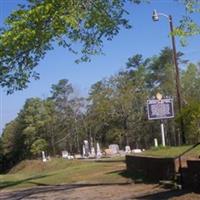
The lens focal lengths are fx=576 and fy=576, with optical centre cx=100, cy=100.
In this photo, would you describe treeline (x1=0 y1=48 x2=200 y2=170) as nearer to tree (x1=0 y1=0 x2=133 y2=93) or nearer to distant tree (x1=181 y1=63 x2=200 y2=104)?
distant tree (x1=181 y1=63 x2=200 y2=104)

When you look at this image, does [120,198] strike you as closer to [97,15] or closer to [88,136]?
[97,15]

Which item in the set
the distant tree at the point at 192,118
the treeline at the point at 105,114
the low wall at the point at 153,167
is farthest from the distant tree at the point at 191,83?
the low wall at the point at 153,167

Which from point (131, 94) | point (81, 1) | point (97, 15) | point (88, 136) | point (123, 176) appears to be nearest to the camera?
point (81, 1)

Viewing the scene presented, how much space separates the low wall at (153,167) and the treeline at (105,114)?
50545 millimetres

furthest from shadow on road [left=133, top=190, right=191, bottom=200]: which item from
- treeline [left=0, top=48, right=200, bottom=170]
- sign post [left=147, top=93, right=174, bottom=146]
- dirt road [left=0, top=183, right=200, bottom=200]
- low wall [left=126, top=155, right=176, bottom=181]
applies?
treeline [left=0, top=48, right=200, bottom=170]

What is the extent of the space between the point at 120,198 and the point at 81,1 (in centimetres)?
598

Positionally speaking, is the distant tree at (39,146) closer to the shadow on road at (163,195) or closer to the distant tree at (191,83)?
the distant tree at (191,83)

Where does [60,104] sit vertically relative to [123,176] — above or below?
above

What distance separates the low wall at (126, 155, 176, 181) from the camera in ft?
61.5

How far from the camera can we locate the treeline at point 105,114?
3349 inches

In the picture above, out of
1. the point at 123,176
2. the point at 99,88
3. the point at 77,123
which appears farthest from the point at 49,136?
the point at 123,176

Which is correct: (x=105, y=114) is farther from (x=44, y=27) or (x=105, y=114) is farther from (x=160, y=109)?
(x=44, y=27)

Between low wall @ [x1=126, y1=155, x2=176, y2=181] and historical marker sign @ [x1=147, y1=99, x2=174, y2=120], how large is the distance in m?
15.8

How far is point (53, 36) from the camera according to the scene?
52.2ft
